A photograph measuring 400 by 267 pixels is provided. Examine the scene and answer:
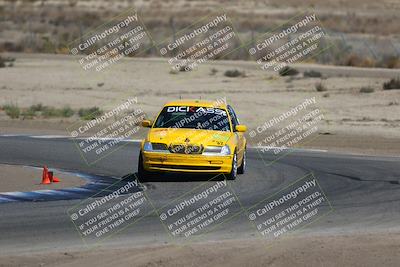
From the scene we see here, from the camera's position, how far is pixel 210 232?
13938mm

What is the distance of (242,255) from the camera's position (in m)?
12.3

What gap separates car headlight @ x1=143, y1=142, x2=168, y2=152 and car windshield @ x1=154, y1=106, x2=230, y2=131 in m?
0.92

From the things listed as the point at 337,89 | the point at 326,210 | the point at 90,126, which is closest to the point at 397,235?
the point at 326,210

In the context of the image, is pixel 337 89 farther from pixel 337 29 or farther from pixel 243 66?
pixel 337 29

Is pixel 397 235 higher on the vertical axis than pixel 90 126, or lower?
lower

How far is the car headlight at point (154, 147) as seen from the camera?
18.6m

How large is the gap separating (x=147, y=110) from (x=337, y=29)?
1805 inches

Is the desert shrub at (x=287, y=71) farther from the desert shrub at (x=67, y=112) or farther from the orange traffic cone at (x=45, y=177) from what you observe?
the orange traffic cone at (x=45, y=177)

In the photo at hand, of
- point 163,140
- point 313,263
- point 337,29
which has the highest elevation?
point 163,140

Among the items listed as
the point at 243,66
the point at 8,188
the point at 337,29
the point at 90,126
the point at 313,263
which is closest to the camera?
the point at 313,263

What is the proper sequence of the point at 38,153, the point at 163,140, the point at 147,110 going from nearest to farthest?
the point at 163,140, the point at 38,153, the point at 147,110

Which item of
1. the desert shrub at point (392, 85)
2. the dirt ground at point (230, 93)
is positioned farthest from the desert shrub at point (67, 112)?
the desert shrub at point (392, 85)

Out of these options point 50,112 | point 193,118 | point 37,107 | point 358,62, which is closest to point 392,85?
point 50,112

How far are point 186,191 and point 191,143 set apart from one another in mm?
1352
